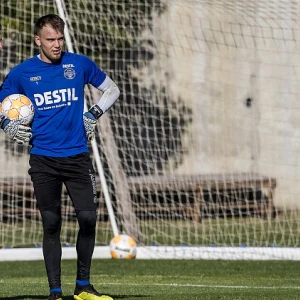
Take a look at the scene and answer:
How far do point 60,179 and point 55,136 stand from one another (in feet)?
1.12

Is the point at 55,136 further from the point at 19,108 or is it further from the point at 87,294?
the point at 87,294

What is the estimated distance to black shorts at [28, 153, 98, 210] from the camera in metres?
7.78

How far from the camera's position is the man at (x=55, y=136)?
25.4ft

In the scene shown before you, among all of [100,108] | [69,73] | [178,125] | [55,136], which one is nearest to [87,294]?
[55,136]

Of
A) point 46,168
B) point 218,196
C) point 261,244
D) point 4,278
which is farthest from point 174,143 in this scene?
point 46,168

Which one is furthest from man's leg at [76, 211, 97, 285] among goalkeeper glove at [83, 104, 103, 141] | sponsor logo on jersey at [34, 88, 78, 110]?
sponsor logo on jersey at [34, 88, 78, 110]

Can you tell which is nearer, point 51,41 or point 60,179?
point 51,41

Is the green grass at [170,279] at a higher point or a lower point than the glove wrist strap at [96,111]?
lower

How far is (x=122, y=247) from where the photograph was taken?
518 inches

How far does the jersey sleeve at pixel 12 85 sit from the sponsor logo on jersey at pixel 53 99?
0.64 feet

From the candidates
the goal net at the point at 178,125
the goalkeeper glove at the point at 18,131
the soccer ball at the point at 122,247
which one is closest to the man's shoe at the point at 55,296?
the goalkeeper glove at the point at 18,131

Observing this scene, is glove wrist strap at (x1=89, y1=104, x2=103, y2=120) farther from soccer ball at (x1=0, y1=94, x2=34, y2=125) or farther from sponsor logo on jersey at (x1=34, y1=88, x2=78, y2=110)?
soccer ball at (x1=0, y1=94, x2=34, y2=125)

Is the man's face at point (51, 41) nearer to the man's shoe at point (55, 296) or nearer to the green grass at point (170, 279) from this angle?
the man's shoe at point (55, 296)

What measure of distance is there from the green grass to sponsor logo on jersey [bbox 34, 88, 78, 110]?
5.47 ft
